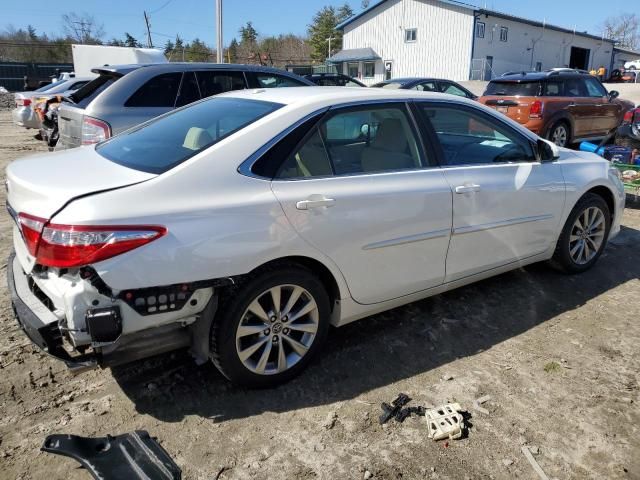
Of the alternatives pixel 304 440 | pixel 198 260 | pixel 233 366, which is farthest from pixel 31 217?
pixel 304 440

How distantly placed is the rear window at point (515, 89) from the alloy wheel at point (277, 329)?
8.81 m

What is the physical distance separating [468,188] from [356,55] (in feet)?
139

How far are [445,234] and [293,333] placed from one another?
1.21m

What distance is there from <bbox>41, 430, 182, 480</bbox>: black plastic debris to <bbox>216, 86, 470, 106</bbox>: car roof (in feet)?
6.48

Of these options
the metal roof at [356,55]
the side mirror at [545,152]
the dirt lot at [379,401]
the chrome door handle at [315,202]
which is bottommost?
the dirt lot at [379,401]

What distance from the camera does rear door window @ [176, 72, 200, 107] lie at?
6348 mm

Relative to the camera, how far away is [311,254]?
2.80 m

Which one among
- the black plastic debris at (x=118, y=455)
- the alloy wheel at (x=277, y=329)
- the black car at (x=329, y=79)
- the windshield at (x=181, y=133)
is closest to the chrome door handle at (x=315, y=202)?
the alloy wheel at (x=277, y=329)

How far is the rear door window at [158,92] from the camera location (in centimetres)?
598

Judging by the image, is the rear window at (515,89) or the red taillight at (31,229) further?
the rear window at (515,89)

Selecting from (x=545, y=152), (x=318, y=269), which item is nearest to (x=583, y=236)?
(x=545, y=152)

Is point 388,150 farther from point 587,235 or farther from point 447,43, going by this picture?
point 447,43

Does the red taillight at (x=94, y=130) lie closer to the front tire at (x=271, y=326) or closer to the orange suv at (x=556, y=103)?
the front tire at (x=271, y=326)

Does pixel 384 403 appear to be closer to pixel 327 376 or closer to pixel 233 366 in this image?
pixel 327 376
